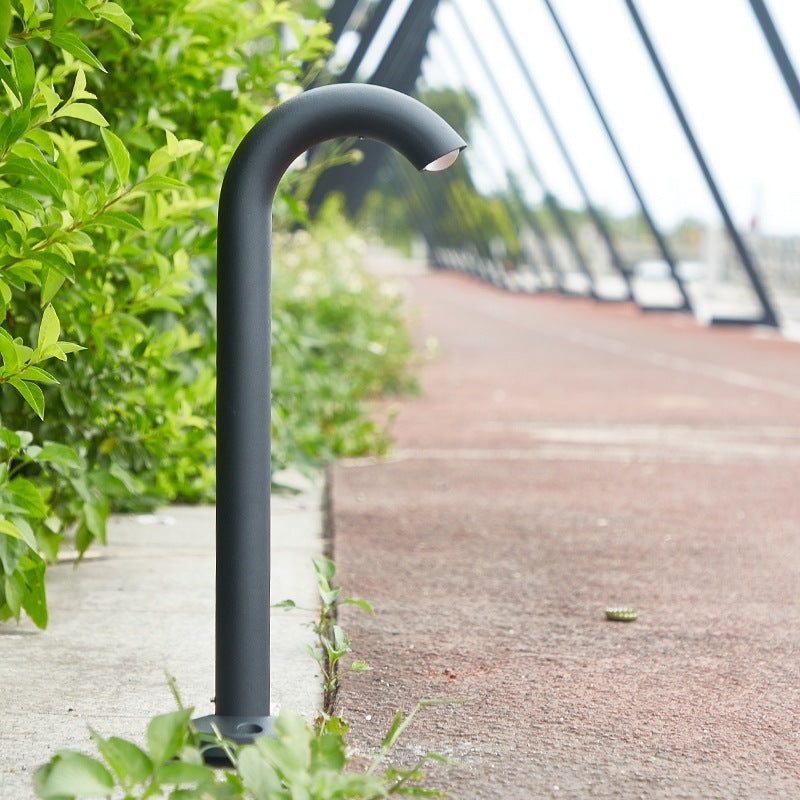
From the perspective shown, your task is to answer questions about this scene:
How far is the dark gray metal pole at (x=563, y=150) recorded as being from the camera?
19125mm

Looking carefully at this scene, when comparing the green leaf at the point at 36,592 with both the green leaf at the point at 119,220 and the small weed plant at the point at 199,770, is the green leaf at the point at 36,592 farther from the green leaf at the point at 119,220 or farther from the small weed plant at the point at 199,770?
the small weed plant at the point at 199,770

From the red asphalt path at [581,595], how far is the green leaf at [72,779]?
0.53 meters

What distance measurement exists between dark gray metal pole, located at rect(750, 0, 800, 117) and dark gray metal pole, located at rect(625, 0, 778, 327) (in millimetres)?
2434

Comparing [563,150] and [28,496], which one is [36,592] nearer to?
[28,496]

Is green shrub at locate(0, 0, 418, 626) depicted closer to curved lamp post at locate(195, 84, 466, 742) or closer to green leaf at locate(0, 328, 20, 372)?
green leaf at locate(0, 328, 20, 372)

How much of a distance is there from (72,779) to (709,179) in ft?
44.2

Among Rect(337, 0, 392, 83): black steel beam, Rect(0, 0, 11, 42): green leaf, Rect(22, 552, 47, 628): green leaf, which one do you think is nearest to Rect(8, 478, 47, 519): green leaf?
Rect(22, 552, 47, 628): green leaf

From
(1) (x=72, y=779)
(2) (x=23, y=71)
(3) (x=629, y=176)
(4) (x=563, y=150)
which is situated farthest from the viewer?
(4) (x=563, y=150)

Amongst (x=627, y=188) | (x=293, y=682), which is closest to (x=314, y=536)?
(x=293, y=682)

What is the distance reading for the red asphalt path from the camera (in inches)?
80.3

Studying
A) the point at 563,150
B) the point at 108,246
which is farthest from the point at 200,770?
the point at 563,150

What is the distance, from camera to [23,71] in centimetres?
182

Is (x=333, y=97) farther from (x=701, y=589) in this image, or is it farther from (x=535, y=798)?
(x=701, y=589)

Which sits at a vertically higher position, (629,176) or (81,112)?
(81,112)
